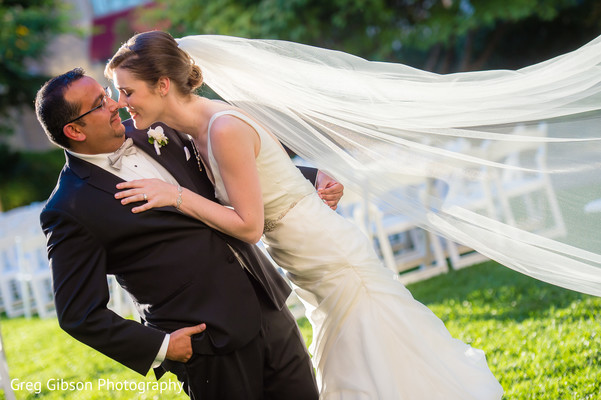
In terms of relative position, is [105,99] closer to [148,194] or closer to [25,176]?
[148,194]

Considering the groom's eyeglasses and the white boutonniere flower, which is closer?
the groom's eyeglasses

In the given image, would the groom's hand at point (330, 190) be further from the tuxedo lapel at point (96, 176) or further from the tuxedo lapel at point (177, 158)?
the tuxedo lapel at point (96, 176)

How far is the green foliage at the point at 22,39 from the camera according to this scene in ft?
61.4

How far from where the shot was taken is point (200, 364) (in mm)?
2916

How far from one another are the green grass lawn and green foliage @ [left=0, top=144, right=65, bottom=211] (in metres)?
13.1

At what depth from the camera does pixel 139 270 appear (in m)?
2.85

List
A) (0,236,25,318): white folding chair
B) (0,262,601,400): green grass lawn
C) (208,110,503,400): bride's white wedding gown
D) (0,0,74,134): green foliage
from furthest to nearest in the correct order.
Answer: (0,0,74,134): green foliage
(0,236,25,318): white folding chair
(0,262,601,400): green grass lawn
(208,110,503,400): bride's white wedding gown

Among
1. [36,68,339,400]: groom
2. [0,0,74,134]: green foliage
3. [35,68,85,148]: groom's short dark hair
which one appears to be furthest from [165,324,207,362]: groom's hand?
[0,0,74,134]: green foliage

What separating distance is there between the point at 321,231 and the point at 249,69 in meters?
0.91

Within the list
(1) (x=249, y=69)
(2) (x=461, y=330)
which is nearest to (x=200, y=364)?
(1) (x=249, y=69)

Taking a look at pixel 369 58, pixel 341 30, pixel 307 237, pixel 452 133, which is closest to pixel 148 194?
pixel 307 237

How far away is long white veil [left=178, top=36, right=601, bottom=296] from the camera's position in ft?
10.9

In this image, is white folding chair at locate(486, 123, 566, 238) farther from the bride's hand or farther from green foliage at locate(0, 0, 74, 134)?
green foliage at locate(0, 0, 74, 134)

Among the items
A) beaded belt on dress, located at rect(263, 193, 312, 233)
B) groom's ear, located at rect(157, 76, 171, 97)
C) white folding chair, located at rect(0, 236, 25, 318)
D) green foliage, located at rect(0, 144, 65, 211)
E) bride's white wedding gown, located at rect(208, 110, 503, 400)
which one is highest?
groom's ear, located at rect(157, 76, 171, 97)
